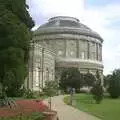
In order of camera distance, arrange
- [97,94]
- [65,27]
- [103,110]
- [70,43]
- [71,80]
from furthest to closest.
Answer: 1. [70,43]
2. [65,27]
3. [71,80]
4. [97,94]
5. [103,110]

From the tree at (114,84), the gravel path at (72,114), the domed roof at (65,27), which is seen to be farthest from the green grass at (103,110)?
the domed roof at (65,27)

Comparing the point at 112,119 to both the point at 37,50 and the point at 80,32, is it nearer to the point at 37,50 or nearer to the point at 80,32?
the point at 37,50

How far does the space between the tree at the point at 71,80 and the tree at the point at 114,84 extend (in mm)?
13448

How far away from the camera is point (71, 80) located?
8775cm

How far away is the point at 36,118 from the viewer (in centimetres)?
1858

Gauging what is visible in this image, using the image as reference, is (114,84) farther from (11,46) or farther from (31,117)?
(31,117)

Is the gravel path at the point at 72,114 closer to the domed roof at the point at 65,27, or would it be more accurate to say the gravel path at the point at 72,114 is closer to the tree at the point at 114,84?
the tree at the point at 114,84

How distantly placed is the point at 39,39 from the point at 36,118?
91.5m

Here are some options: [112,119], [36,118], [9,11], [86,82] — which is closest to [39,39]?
[86,82]

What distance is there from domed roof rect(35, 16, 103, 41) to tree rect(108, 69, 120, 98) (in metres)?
35.3

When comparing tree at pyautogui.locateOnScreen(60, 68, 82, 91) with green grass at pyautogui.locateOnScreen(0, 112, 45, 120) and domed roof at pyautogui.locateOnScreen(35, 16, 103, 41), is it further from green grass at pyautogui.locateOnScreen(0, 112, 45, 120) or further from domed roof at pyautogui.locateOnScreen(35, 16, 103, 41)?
green grass at pyautogui.locateOnScreen(0, 112, 45, 120)

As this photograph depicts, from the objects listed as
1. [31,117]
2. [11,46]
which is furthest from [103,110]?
[31,117]

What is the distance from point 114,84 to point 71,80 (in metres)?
15.3

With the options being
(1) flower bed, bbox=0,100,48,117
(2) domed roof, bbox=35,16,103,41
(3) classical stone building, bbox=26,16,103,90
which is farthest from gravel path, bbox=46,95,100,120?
(2) domed roof, bbox=35,16,103,41
